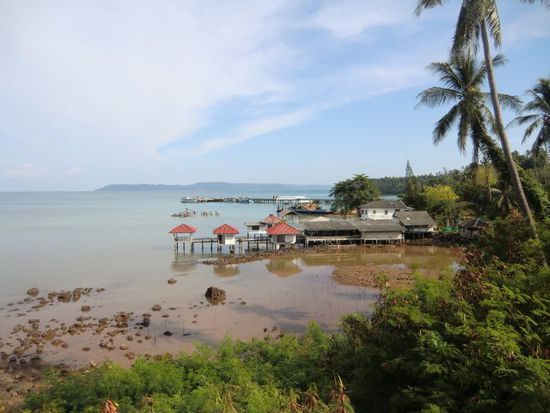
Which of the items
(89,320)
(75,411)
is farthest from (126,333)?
(75,411)

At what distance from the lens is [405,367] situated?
586 cm

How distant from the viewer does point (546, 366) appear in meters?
4.60

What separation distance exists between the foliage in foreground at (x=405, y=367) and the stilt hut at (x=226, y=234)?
27.0m

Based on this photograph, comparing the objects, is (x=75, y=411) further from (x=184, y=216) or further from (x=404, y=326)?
(x=184, y=216)

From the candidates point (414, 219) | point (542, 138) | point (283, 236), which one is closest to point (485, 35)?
point (542, 138)

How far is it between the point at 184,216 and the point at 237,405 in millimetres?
71826

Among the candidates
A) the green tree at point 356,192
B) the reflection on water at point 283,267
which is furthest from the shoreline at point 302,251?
the green tree at point 356,192

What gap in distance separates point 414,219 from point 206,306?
93.6 ft

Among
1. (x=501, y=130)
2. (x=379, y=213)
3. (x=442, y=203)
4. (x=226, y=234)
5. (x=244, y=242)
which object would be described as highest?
(x=501, y=130)

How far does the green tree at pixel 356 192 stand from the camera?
204ft

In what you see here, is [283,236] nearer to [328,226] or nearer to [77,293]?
[328,226]

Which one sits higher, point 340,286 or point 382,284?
point 382,284

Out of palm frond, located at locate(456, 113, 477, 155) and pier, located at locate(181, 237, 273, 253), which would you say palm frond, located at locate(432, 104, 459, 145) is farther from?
pier, located at locate(181, 237, 273, 253)

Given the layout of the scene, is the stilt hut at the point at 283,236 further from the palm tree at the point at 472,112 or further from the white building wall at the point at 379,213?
the palm tree at the point at 472,112
